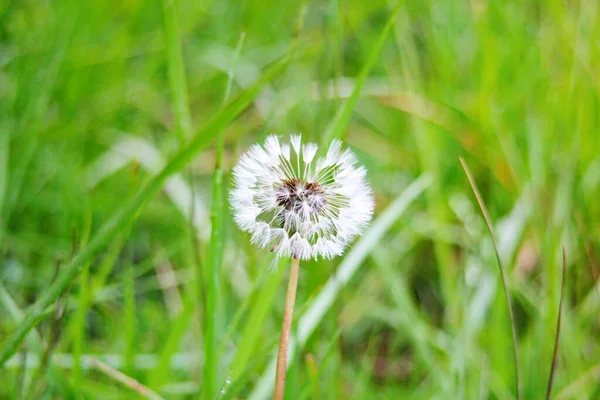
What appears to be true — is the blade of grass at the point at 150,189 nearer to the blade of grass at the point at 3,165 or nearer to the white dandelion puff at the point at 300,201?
the white dandelion puff at the point at 300,201

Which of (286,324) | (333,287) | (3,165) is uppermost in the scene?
(3,165)

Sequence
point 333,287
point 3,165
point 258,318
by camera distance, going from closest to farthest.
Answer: point 258,318, point 333,287, point 3,165

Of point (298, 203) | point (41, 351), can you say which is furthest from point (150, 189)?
point (41, 351)

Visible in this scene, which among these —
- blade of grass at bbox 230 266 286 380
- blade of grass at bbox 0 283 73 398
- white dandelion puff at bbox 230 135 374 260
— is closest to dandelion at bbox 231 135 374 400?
white dandelion puff at bbox 230 135 374 260

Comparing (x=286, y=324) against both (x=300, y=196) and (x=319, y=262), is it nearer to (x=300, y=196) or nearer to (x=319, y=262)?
(x=300, y=196)

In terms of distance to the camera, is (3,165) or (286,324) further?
(3,165)

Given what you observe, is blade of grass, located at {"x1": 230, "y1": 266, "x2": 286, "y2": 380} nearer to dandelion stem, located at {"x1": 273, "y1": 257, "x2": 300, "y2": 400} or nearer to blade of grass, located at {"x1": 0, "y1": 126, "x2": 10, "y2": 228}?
dandelion stem, located at {"x1": 273, "y1": 257, "x2": 300, "y2": 400}

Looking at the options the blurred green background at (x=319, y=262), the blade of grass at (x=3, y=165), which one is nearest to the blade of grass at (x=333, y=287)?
the blurred green background at (x=319, y=262)

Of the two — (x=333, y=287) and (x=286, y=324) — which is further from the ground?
(x=333, y=287)
